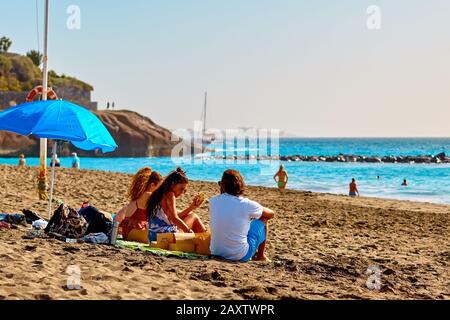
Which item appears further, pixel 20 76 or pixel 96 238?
pixel 20 76

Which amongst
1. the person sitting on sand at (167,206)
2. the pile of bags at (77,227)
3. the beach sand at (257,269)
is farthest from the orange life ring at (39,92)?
the person sitting on sand at (167,206)

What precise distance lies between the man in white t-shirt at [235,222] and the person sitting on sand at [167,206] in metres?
0.61

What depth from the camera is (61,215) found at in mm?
7793

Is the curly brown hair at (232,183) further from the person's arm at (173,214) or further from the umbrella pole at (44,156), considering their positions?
the umbrella pole at (44,156)

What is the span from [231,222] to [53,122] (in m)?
2.72

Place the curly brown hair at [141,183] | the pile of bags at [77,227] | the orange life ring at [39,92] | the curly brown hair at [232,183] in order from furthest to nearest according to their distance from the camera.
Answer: the orange life ring at [39,92] → the curly brown hair at [141,183] → the pile of bags at [77,227] → the curly brown hair at [232,183]

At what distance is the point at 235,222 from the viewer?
6906 mm

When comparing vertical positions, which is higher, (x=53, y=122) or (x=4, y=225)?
(x=53, y=122)

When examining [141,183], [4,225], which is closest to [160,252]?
[141,183]

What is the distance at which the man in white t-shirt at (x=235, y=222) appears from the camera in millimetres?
6855

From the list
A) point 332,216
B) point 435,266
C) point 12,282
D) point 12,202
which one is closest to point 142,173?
point 12,282
